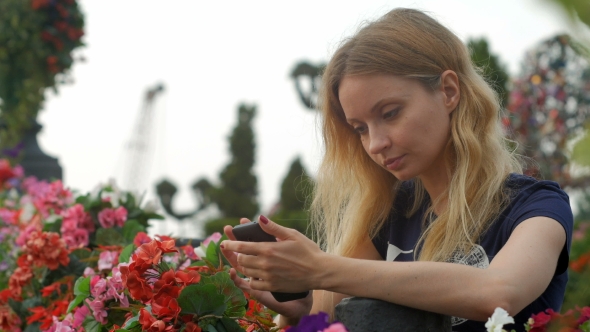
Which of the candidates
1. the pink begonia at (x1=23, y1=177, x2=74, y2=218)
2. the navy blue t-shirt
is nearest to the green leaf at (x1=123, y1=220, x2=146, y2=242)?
the pink begonia at (x1=23, y1=177, x2=74, y2=218)

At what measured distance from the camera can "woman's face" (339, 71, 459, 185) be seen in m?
1.68

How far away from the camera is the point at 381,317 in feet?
4.00

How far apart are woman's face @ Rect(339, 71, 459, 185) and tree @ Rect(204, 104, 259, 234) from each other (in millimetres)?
17996

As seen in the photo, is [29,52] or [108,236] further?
[29,52]

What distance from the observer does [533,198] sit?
158 centimetres

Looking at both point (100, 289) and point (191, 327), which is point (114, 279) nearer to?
point (100, 289)

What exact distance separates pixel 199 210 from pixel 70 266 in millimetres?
24340

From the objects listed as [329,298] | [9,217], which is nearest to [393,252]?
[329,298]

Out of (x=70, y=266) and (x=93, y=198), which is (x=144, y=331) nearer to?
(x=70, y=266)

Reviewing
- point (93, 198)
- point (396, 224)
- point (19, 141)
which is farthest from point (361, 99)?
point (19, 141)

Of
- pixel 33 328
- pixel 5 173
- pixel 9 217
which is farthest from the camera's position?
pixel 5 173

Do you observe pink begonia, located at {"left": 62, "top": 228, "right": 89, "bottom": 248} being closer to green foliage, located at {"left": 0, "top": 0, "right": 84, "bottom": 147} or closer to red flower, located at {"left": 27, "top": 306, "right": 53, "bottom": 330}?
red flower, located at {"left": 27, "top": 306, "right": 53, "bottom": 330}

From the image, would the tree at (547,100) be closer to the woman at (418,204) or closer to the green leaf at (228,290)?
the woman at (418,204)

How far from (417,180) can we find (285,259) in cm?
87
